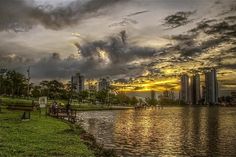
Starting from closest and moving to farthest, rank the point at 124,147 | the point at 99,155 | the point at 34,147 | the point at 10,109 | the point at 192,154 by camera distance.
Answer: the point at 34,147, the point at 99,155, the point at 192,154, the point at 124,147, the point at 10,109

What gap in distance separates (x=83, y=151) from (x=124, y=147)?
15.5 m

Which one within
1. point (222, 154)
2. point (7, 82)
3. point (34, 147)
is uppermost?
point (7, 82)

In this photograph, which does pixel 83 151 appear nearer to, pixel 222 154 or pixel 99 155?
pixel 99 155

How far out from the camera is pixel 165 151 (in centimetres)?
3872

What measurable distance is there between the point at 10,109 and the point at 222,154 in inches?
1665

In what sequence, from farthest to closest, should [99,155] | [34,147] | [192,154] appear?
[192,154] → [99,155] → [34,147]

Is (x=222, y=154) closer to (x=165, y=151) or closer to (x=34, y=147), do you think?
(x=165, y=151)

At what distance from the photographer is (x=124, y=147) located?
40.8 metres

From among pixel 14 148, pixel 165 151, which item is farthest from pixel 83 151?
pixel 165 151

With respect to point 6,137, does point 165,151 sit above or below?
below

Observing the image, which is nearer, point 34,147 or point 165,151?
point 34,147

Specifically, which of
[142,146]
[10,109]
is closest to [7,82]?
[10,109]

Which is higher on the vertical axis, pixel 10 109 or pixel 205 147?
pixel 10 109

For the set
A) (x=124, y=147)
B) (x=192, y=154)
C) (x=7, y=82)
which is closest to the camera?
(x=192, y=154)
